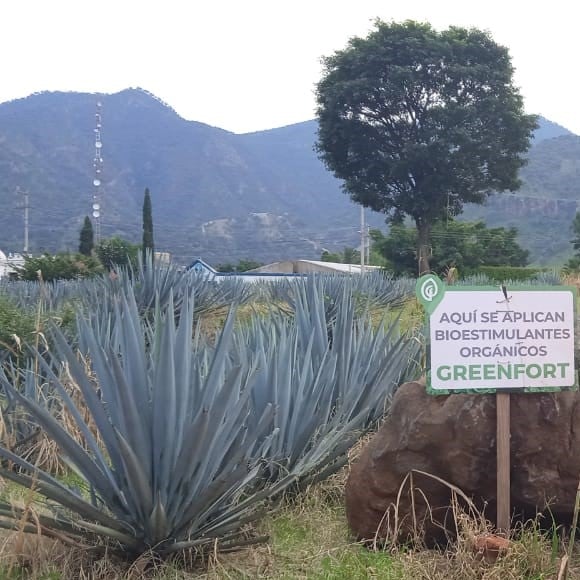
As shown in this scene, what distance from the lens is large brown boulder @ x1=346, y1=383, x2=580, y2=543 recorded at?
2.94 m

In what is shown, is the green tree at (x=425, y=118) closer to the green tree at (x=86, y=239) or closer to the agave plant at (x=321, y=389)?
the green tree at (x=86, y=239)

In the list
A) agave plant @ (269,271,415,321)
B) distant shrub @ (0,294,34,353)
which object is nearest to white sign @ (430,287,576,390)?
distant shrub @ (0,294,34,353)

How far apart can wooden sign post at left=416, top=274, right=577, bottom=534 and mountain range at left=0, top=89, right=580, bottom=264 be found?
5319cm

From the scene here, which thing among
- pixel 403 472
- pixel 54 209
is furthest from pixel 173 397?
pixel 54 209

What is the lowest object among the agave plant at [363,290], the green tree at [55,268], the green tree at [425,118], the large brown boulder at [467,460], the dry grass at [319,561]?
the dry grass at [319,561]

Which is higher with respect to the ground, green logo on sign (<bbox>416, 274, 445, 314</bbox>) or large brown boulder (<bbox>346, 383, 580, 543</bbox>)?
green logo on sign (<bbox>416, 274, 445, 314</bbox>)

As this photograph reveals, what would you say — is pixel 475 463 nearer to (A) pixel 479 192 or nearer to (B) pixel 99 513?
(B) pixel 99 513

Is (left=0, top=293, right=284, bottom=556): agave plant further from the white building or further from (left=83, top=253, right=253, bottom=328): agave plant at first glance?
the white building

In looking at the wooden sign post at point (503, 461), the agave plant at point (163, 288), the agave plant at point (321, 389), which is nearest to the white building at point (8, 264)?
the agave plant at point (163, 288)

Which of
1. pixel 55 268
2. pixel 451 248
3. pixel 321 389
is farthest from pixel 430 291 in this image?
pixel 451 248

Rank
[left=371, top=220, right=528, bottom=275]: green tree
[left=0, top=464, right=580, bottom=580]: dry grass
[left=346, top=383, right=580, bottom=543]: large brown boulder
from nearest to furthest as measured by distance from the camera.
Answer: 1. [left=0, top=464, right=580, bottom=580]: dry grass
2. [left=346, top=383, right=580, bottom=543]: large brown boulder
3. [left=371, top=220, right=528, bottom=275]: green tree

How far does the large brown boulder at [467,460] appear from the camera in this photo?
2.94m

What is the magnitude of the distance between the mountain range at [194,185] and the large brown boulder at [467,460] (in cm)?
5322

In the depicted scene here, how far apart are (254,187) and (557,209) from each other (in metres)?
53.0
